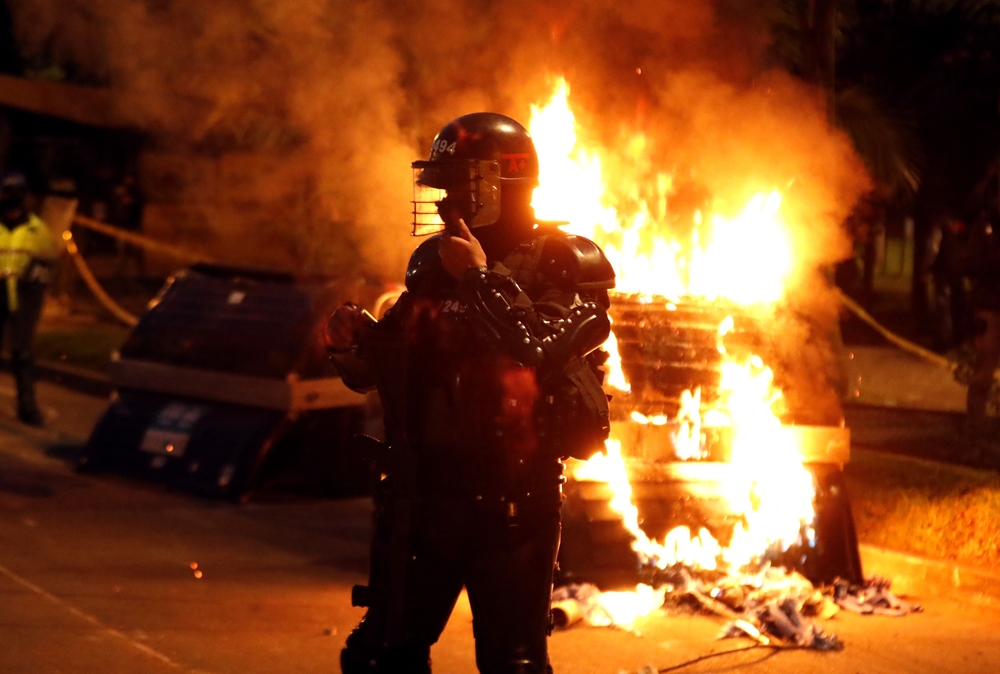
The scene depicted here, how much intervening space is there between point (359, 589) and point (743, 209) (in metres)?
4.75

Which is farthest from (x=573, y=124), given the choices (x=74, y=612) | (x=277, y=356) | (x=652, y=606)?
(x=74, y=612)

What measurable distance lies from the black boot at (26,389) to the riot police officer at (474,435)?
7788 millimetres

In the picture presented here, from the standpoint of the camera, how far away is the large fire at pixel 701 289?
21.1 feet

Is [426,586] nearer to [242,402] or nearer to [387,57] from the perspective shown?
[242,402]

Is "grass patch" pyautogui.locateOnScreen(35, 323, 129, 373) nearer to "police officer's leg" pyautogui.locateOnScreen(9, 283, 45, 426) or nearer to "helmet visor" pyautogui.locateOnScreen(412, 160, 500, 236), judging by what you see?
"police officer's leg" pyautogui.locateOnScreen(9, 283, 45, 426)

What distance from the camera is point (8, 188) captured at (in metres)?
10.6

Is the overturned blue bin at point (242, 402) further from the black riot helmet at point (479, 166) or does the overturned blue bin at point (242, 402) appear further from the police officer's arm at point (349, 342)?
the black riot helmet at point (479, 166)

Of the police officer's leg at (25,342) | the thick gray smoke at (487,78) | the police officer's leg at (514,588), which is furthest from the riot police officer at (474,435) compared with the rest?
the police officer's leg at (25,342)

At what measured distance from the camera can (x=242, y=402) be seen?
8688mm

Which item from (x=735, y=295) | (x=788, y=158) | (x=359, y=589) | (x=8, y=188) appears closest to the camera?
(x=359, y=589)

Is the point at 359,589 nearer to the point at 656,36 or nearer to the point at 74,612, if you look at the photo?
the point at 74,612

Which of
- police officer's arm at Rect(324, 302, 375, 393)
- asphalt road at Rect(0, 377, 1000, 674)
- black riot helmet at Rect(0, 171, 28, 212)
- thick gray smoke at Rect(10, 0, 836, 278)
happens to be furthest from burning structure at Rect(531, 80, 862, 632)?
black riot helmet at Rect(0, 171, 28, 212)

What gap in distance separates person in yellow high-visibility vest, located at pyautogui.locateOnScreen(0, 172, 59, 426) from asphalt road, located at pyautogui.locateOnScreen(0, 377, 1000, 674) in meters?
2.61

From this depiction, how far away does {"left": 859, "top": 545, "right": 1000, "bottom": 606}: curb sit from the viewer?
6.39m
